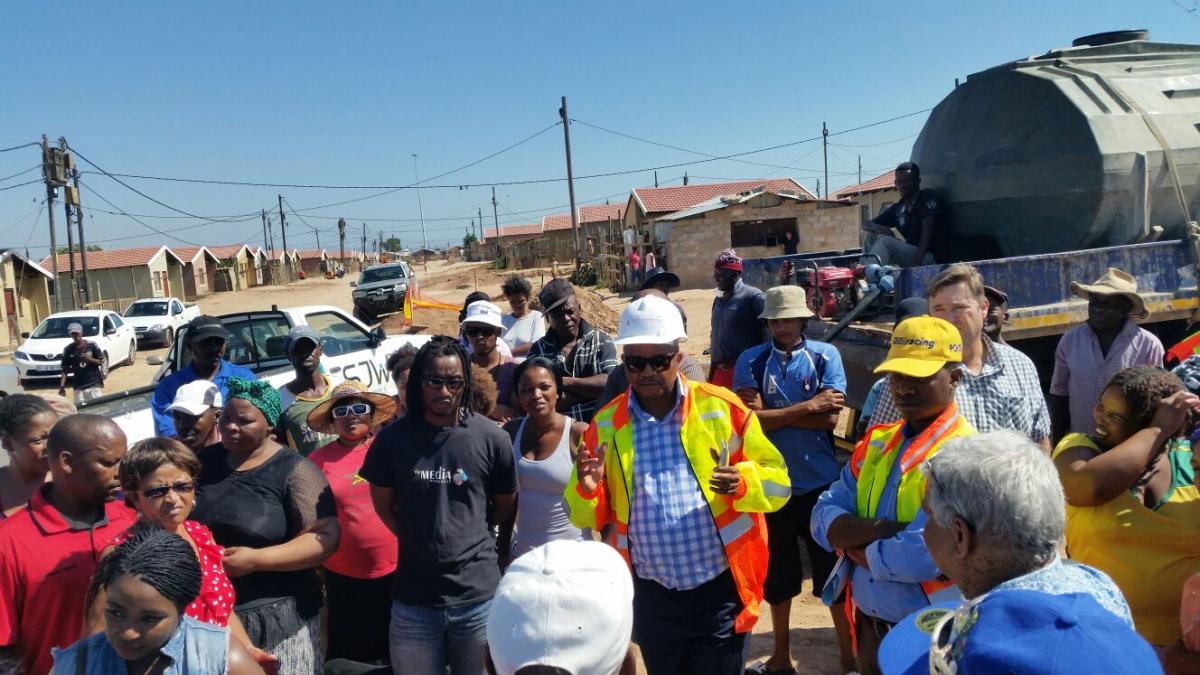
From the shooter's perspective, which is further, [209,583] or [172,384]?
[172,384]

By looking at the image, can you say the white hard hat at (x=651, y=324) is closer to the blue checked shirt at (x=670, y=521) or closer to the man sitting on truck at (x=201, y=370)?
the blue checked shirt at (x=670, y=521)

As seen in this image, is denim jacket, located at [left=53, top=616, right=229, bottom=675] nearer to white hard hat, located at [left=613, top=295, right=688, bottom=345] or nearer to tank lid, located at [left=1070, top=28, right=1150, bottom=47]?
white hard hat, located at [left=613, top=295, right=688, bottom=345]

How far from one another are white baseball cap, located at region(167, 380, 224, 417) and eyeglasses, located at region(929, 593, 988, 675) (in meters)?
3.13

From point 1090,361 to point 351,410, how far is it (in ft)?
12.2

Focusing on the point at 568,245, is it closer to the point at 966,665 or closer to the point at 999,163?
the point at 999,163

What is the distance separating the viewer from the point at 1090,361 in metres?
4.11

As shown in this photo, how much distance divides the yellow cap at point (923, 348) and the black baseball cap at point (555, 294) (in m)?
2.28

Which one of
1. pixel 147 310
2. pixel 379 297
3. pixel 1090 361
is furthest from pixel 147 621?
pixel 147 310

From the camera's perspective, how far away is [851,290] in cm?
564

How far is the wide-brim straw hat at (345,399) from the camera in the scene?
3.50m

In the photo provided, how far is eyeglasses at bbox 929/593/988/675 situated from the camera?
4.19 feet

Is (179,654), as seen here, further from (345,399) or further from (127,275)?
(127,275)

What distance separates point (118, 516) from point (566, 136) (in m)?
27.7

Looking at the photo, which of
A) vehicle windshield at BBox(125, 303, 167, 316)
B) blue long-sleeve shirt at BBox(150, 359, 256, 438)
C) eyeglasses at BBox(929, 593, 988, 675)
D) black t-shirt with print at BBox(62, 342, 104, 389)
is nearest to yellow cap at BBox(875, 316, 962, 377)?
eyeglasses at BBox(929, 593, 988, 675)
